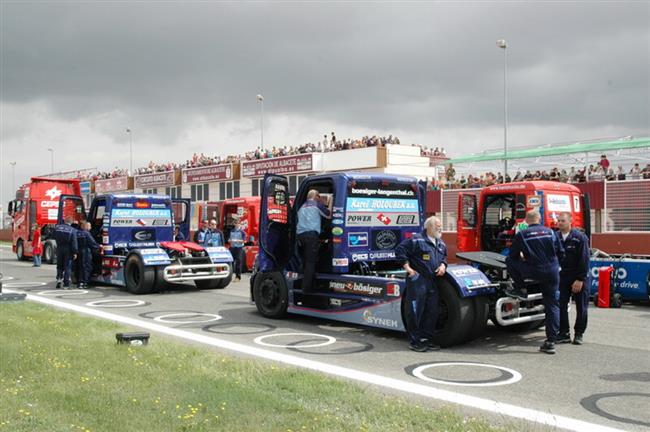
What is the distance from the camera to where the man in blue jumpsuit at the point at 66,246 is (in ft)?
48.9

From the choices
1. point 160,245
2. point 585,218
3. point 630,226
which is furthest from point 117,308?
point 630,226

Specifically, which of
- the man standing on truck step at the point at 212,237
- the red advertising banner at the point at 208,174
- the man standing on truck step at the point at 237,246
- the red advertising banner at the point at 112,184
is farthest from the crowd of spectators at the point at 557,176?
the red advertising banner at the point at 112,184

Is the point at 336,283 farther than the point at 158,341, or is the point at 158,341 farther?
the point at 336,283

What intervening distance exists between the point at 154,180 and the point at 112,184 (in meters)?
7.31

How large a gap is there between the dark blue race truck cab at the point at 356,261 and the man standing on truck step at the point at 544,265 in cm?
59

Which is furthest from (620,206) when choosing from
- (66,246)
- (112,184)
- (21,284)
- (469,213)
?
(112,184)

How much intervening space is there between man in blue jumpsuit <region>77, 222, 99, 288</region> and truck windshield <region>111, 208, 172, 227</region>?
0.65 meters

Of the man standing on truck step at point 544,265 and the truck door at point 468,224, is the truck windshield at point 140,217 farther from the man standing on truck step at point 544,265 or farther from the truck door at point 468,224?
the man standing on truck step at point 544,265

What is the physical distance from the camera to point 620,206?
1898 cm

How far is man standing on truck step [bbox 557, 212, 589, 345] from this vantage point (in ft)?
26.3

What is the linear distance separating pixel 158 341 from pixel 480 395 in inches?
169

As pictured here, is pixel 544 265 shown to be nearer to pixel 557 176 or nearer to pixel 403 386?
pixel 403 386

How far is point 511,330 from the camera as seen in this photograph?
907 cm

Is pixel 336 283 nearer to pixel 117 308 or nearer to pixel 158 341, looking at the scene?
pixel 158 341
